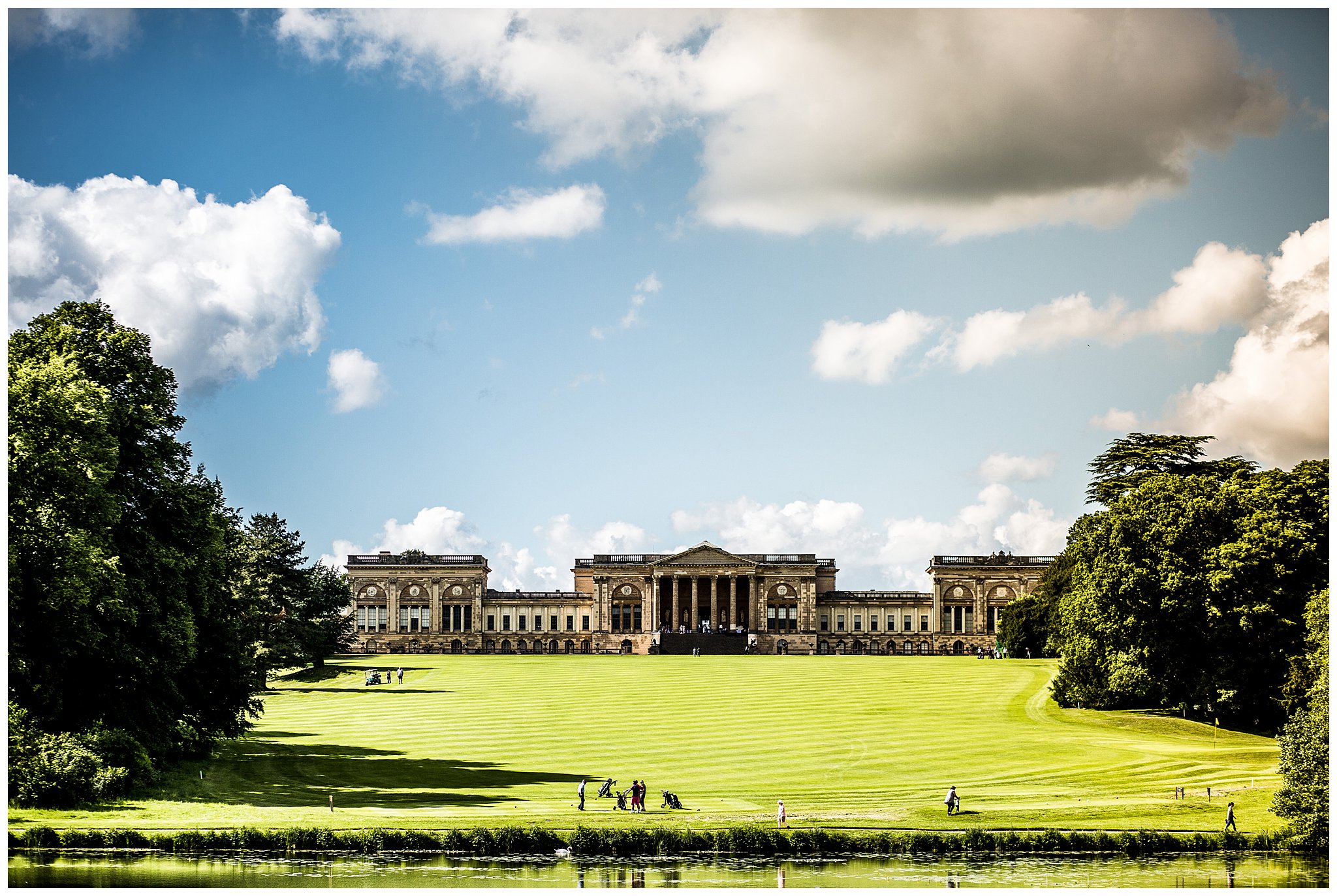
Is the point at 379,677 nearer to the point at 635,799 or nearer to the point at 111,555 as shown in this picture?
the point at 111,555

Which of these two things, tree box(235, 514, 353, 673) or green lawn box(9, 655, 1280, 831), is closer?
green lawn box(9, 655, 1280, 831)

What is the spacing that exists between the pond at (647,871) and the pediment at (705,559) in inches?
4384

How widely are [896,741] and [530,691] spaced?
27105mm

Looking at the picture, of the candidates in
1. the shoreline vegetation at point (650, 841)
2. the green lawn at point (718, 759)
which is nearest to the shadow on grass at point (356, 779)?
the green lawn at point (718, 759)

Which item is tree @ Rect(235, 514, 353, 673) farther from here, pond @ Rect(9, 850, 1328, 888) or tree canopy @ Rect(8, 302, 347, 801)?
pond @ Rect(9, 850, 1328, 888)

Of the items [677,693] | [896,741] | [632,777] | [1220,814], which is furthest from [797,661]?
[1220,814]

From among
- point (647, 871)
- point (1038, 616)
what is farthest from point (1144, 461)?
point (647, 871)

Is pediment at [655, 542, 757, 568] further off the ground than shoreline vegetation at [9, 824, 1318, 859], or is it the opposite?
pediment at [655, 542, 757, 568]

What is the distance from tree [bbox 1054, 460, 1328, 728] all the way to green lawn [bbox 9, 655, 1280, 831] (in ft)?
7.55

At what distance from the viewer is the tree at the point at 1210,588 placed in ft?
182

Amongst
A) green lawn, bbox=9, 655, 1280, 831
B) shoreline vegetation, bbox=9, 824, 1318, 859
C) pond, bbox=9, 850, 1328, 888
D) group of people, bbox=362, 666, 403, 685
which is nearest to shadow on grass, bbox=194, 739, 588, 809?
green lawn, bbox=9, 655, 1280, 831

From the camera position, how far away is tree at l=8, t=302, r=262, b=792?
38.5m

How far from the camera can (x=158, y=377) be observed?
148ft

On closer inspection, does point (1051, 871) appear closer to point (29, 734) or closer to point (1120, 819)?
point (1120, 819)
